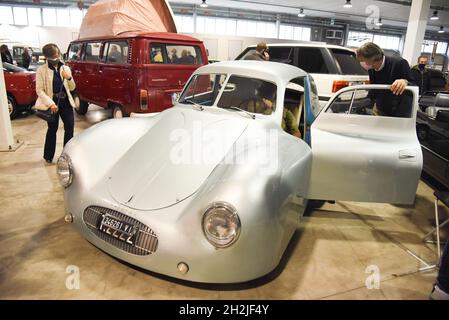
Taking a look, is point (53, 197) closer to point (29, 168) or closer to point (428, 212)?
point (29, 168)

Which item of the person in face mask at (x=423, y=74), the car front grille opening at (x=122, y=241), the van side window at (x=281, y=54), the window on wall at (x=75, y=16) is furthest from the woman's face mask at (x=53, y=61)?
the window on wall at (x=75, y=16)

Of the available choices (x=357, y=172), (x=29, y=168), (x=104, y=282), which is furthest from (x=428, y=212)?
(x=29, y=168)

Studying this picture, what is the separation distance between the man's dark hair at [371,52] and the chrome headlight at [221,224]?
260 cm

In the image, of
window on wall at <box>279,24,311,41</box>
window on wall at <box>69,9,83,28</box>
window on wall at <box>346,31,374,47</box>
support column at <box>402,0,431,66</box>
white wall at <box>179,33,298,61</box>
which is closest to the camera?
support column at <box>402,0,431,66</box>

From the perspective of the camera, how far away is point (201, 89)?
141 inches

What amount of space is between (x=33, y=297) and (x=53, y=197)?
174cm

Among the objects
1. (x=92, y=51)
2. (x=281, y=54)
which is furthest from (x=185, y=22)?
(x=281, y=54)

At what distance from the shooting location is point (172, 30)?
7.20 metres

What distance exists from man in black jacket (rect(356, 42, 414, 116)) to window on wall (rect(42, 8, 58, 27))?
68.2 ft

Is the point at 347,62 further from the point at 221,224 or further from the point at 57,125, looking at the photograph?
the point at 221,224

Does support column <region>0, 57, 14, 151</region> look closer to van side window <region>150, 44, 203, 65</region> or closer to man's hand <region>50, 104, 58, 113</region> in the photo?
man's hand <region>50, 104, 58, 113</region>

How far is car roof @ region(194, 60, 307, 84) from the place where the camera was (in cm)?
308

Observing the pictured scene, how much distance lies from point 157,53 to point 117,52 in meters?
0.84

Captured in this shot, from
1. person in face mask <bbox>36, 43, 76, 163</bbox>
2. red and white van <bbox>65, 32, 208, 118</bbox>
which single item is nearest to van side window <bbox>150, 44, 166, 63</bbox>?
red and white van <bbox>65, 32, 208, 118</bbox>
